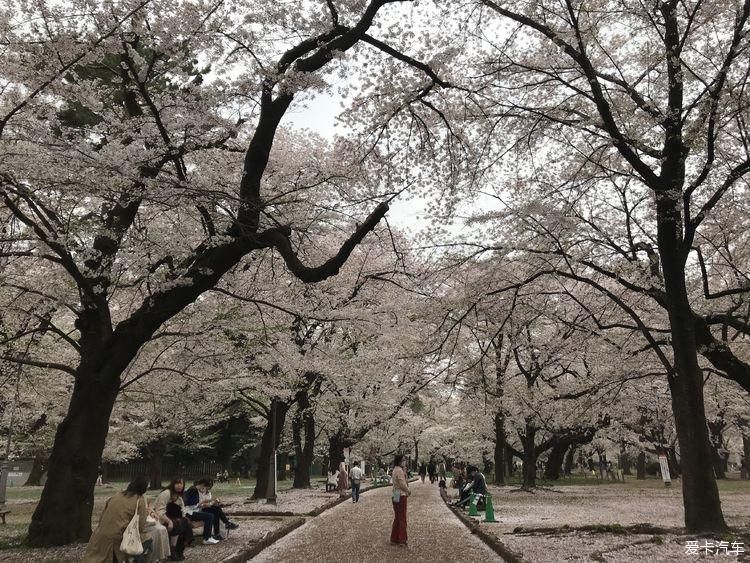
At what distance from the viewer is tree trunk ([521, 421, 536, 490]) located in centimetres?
2428

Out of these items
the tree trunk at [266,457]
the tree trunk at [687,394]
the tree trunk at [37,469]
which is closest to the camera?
the tree trunk at [687,394]

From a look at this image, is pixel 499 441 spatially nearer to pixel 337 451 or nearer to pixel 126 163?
pixel 337 451

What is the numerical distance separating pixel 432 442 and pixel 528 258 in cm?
5507

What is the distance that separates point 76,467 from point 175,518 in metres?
1.86

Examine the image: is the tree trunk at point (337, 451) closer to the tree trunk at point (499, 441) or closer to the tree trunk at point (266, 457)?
the tree trunk at point (499, 441)

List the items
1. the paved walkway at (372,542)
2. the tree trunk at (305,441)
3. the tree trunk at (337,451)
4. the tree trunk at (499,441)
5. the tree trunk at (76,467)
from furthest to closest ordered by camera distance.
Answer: the tree trunk at (337,451) < the tree trunk at (499,441) < the tree trunk at (305,441) < the tree trunk at (76,467) < the paved walkway at (372,542)

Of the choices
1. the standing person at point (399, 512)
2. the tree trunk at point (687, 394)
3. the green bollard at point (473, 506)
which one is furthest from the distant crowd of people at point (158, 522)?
the tree trunk at point (687, 394)

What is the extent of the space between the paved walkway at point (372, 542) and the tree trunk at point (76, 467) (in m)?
2.95

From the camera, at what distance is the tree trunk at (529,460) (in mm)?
24281

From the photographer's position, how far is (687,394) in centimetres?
912

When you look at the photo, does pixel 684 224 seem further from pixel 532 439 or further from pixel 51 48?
pixel 532 439

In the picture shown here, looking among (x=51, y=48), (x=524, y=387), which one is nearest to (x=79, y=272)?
(x=51, y=48)

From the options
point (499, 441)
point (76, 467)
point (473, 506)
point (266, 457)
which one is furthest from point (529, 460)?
point (76, 467)

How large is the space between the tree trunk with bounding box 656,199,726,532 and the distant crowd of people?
791 cm
